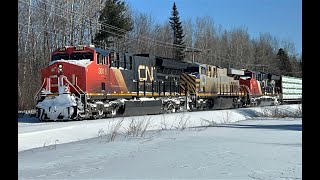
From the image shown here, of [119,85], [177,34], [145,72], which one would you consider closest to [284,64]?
[177,34]

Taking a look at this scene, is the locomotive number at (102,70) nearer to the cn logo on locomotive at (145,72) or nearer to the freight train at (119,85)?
the freight train at (119,85)

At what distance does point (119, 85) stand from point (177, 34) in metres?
55.0

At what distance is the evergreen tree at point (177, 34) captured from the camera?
230 feet

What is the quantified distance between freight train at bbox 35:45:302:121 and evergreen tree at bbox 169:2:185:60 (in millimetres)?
37096

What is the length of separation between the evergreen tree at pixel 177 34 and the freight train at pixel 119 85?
37096mm

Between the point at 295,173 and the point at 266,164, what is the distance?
29.0 inches

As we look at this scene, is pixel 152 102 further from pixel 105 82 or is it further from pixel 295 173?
pixel 295 173

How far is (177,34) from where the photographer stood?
7369 cm

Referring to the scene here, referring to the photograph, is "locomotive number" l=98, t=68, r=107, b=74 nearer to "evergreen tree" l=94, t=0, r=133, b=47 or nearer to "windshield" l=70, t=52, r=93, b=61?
"windshield" l=70, t=52, r=93, b=61

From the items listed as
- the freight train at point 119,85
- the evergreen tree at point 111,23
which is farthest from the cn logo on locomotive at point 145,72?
the evergreen tree at point 111,23

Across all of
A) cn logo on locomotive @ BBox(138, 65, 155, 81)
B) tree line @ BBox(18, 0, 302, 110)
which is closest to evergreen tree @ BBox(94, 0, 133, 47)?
tree line @ BBox(18, 0, 302, 110)

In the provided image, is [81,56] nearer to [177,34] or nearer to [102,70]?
[102,70]
